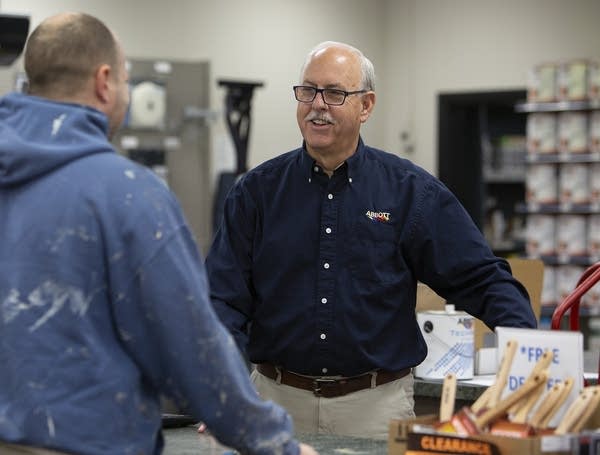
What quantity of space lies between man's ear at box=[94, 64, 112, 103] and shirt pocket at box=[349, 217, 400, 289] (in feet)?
4.47

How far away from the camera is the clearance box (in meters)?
1.80

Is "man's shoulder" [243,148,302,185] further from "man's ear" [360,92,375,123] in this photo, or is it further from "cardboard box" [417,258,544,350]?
"cardboard box" [417,258,544,350]

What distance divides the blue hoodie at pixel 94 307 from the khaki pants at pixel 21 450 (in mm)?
18

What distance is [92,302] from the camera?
1.62 meters

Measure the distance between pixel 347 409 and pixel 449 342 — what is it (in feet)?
2.20

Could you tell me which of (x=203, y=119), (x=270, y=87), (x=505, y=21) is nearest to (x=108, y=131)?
(x=203, y=119)

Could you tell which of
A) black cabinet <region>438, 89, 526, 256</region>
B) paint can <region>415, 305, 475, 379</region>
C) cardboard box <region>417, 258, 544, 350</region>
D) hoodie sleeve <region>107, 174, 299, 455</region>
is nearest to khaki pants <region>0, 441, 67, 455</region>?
hoodie sleeve <region>107, 174, 299, 455</region>

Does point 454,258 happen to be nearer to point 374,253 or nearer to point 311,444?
point 374,253

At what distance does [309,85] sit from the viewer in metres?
3.05

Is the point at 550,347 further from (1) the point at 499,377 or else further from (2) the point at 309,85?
(2) the point at 309,85

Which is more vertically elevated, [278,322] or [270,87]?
[270,87]

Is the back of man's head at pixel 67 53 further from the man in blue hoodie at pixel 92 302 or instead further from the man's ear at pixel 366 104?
the man's ear at pixel 366 104

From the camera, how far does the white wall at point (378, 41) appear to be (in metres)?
9.04

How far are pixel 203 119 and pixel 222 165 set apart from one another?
43 centimetres
